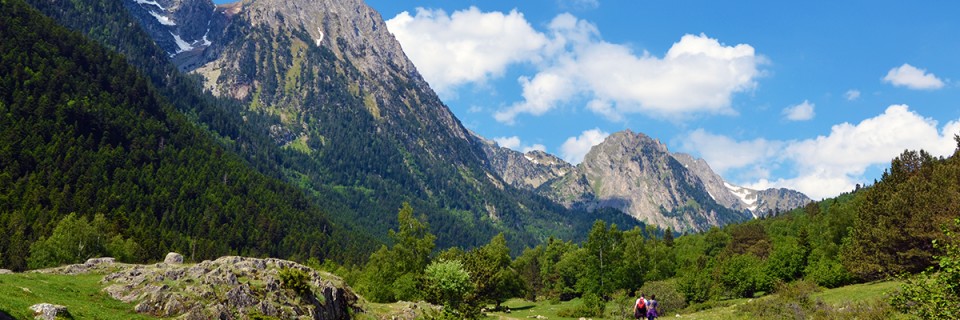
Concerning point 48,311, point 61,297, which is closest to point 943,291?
point 48,311

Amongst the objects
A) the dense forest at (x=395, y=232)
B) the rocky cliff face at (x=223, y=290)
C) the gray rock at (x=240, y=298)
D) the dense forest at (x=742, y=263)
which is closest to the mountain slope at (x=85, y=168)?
the dense forest at (x=395, y=232)

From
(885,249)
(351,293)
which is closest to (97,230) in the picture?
(351,293)

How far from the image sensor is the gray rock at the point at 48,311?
98.3 ft

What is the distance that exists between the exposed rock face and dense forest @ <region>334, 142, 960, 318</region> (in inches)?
534

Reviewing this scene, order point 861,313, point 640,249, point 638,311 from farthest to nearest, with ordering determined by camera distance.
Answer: point 640,249 → point 861,313 → point 638,311

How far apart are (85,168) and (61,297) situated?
473ft

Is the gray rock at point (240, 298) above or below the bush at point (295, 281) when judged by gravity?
below

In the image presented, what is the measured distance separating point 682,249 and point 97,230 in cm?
16376

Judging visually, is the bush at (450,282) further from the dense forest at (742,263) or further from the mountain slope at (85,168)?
the mountain slope at (85,168)

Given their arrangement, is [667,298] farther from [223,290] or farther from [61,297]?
[61,297]

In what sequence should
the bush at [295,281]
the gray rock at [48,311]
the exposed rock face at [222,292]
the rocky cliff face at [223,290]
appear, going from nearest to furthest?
the gray rock at [48,311] < the exposed rock face at [222,292] < the rocky cliff face at [223,290] < the bush at [295,281]

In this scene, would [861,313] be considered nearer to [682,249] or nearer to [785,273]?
[785,273]

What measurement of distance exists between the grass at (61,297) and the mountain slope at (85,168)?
74095 millimetres

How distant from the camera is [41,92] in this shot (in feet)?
550
